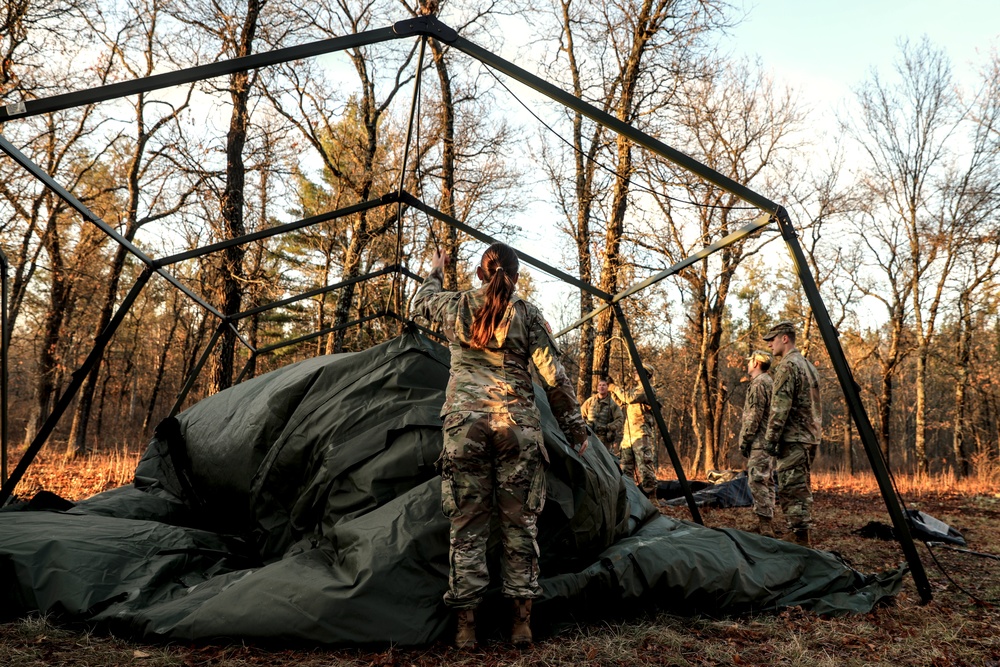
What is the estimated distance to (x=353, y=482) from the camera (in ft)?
12.6

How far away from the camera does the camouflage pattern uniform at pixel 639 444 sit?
31.5 feet

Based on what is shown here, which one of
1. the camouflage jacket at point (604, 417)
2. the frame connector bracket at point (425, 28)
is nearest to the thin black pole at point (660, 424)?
the frame connector bracket at point (425, 28)

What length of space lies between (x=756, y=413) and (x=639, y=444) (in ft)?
10.3

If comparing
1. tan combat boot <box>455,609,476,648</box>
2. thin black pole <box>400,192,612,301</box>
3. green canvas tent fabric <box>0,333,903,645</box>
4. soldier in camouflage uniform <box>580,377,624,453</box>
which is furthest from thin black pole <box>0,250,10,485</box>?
soldier in camouflage uniform <box>580,377,624,453</box>

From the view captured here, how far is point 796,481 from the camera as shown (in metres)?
5.77

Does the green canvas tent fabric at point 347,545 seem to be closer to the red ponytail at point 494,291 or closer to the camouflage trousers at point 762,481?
the red ponytail at point 494,291

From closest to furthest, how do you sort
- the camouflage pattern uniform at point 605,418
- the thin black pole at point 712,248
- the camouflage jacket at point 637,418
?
the thin black pole at point 712,248 < the camouflage jacket at point 637,418 < the camouflage pattern uniform at point 605,418

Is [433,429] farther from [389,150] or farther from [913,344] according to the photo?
[913,344]

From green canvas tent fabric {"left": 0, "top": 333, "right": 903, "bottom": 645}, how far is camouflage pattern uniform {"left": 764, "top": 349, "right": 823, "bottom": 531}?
1567 mm

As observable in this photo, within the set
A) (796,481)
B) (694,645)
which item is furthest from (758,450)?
(694,645)

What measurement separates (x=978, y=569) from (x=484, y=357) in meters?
4.87

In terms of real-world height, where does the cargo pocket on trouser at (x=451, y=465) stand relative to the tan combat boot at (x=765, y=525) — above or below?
above

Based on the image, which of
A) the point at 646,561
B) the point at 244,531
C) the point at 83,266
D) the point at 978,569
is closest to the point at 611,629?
the point at 646,561

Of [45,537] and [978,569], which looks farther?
[978,569]
